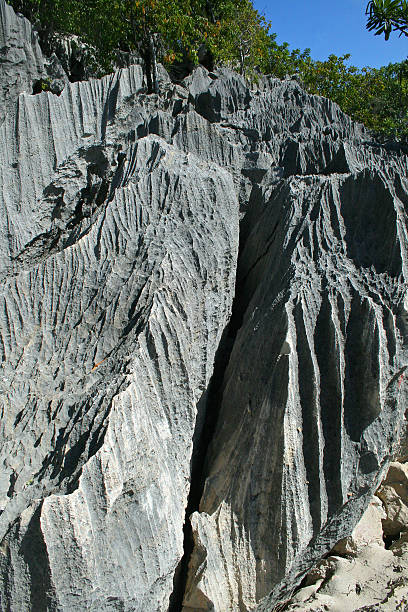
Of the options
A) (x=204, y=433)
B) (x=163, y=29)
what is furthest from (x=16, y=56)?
(x=204, y=433)

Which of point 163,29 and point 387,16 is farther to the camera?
point 163,29

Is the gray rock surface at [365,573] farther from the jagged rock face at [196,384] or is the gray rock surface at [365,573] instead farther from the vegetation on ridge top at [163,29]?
the vegetation on ridge top at [163,29]

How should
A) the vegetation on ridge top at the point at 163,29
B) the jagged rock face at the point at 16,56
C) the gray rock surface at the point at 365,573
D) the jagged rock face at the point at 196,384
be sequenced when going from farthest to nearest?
the vegetation on ridge top at the point at 163,29
the jagged rock face at the point at 16,56
the gray rock surface at the point at 365,573
the jagged rock face at the point at 196,384

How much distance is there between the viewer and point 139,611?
3.35m

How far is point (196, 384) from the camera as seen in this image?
418 cm

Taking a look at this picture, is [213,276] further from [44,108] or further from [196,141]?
[44,108]

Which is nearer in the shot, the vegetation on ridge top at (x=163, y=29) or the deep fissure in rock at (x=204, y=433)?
the deep fissure in rock at (x=204, y=433)

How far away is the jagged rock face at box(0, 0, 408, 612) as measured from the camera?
3.27 m

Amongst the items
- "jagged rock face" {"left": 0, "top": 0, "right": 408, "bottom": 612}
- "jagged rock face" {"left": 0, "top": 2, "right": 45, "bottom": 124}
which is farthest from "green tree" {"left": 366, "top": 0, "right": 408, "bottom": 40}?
"jagged rock face" {"left": 0, "top": 2, "right": 45, "bottom": 124}

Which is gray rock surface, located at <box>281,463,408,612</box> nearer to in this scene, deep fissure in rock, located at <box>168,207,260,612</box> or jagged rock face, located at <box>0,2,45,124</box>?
deep fissure in rock, located at <box>168,207,260,612</box>

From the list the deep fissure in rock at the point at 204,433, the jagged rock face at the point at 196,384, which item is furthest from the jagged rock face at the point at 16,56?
the deep fissure in rock at the point at 204,433

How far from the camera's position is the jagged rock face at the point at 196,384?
129 inches

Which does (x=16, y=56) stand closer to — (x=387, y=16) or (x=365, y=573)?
(x=387, y=16)

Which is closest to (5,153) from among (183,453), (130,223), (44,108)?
(44,108)
